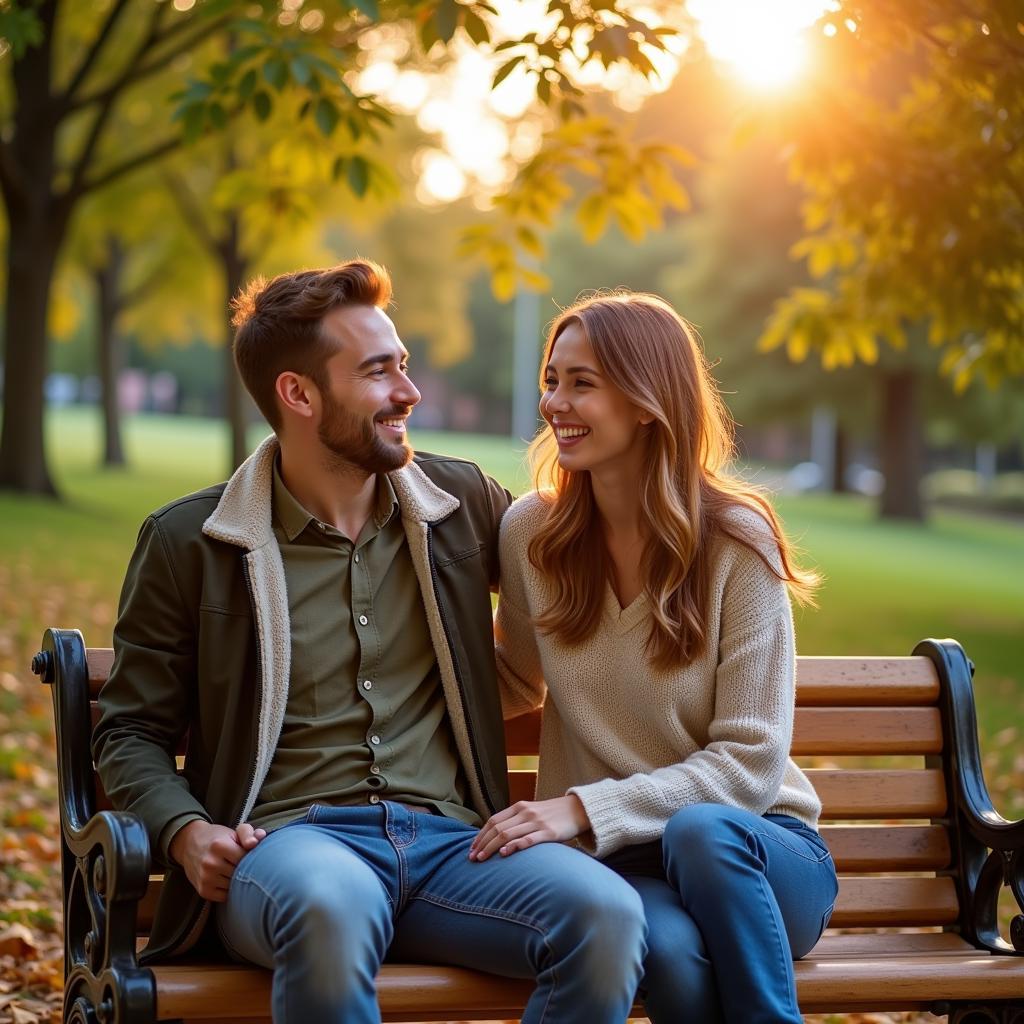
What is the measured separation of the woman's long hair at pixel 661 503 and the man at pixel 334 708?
8.8 inches

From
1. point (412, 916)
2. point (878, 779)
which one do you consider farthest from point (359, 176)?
point (412, 916)

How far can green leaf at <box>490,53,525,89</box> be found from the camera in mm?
4762

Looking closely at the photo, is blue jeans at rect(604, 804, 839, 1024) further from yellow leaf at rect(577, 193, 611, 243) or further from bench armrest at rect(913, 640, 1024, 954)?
yellow leaf at rect(577, 193, 611, 243)

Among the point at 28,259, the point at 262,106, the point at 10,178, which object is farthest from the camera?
the point at 28,259

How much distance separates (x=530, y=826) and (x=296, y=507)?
91 centimetres

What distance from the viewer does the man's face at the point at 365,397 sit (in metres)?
3.64

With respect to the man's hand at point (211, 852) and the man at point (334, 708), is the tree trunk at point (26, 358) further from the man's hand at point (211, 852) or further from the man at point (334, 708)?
the man's hand at point (211, 852)

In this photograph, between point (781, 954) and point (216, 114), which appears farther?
point (216, 114)

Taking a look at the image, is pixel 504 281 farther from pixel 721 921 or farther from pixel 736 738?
pixel 721 921

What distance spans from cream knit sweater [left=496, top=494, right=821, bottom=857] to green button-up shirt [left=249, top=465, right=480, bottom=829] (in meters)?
0.29

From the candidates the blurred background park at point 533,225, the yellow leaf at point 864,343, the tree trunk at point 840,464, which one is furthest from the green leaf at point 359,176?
the tree trunk at point 840,464

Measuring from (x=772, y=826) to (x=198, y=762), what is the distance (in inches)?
50.2

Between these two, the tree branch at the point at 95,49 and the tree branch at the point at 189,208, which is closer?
the tree branch at the point at 95,49

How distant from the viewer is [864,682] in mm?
4207
